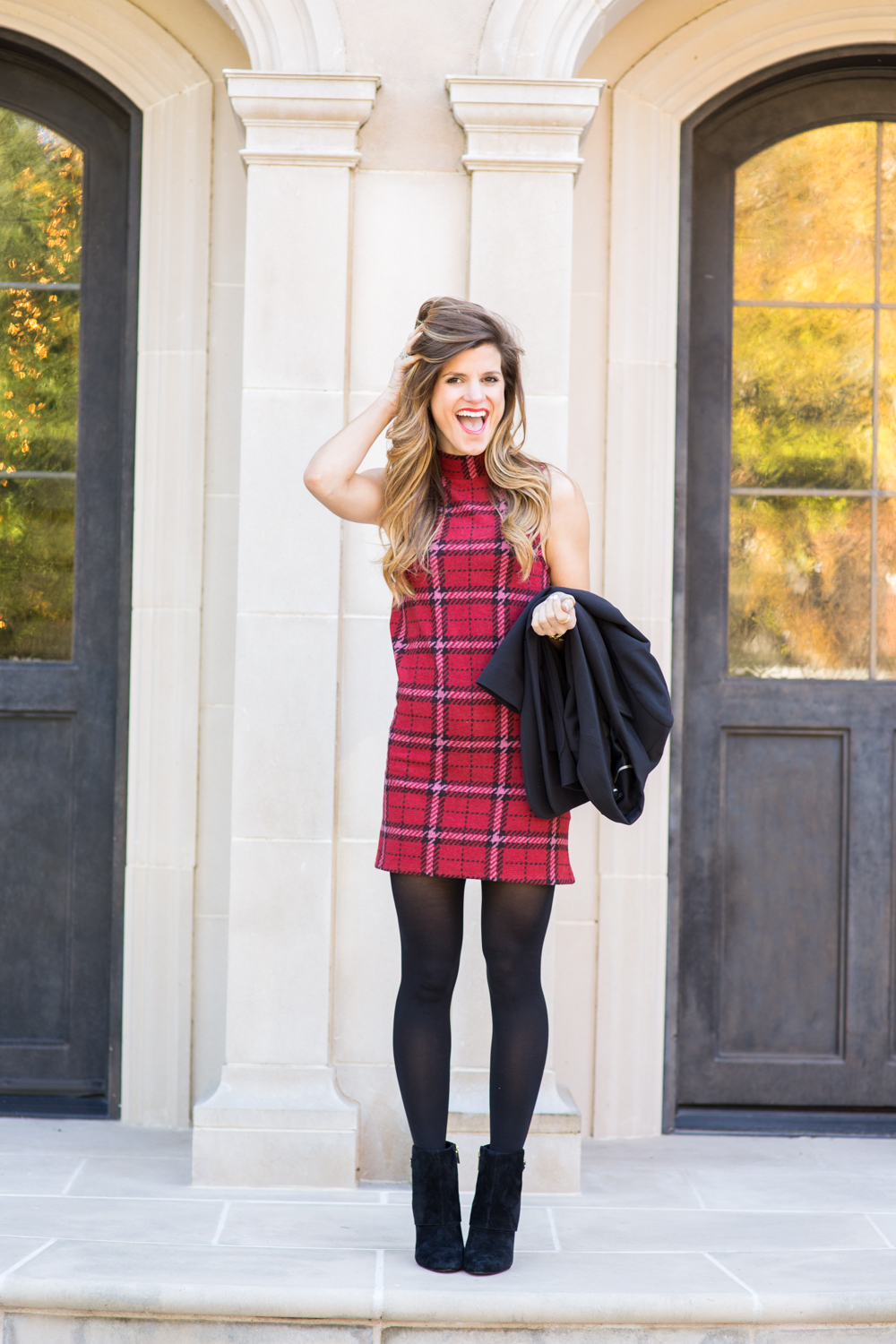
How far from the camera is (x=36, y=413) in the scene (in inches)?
148

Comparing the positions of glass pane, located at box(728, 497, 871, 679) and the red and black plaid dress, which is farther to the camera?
glass pane, located at box(728, 497, 871, 679)

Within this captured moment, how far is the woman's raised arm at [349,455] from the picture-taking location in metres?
2.55

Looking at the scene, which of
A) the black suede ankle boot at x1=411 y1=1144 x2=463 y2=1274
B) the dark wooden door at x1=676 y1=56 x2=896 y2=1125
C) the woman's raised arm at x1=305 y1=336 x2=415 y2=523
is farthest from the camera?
the dark wooden door at x1=676 y1=56 x2=896 y2=1125

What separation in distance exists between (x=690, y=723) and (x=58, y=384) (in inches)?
Answer: 83.8

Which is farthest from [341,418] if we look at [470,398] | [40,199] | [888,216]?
[888,216]

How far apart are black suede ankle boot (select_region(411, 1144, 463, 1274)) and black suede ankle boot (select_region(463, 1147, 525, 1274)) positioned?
33 millimetres

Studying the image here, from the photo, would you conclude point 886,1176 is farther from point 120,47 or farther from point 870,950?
point 120,47

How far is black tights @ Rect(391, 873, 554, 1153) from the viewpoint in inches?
97.4

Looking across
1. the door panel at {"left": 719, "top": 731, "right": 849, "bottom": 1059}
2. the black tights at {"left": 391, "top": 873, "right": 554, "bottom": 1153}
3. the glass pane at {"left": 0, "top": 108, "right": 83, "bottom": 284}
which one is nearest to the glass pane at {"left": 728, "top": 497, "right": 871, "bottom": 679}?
the door panel at {"left": 719, "top": 731, "right": 849, "bottom": 1059}

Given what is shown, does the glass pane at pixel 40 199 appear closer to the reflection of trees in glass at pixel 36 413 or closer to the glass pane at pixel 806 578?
the reflection of trees in glass at pixel 36 413

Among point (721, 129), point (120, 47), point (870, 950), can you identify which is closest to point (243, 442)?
point (120, 47)

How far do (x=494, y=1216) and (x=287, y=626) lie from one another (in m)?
1.45

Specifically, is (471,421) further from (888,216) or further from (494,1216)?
(888,216)

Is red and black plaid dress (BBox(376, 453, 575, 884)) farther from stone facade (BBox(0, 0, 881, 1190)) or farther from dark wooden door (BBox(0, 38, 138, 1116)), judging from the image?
dark wooden door (BBox(0, 38, 138, 1116))
